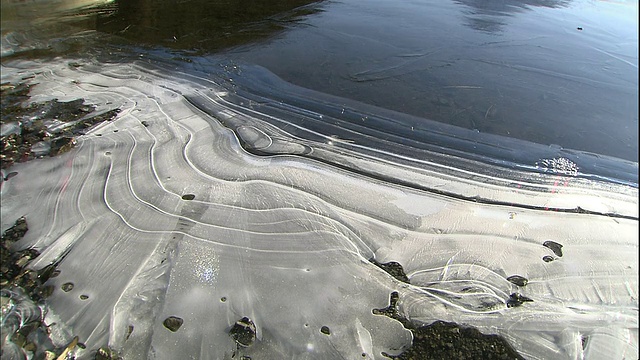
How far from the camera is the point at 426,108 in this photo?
274cm

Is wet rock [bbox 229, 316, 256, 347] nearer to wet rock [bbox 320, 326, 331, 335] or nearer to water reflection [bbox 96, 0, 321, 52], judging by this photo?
wet rock [bbox 320, 326, 331, 335]

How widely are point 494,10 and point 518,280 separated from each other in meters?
3.91

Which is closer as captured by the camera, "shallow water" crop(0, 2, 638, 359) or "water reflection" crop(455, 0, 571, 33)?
"shallow water" crop(0, 2, 638, 359)

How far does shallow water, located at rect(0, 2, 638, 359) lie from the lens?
1427 millimetres

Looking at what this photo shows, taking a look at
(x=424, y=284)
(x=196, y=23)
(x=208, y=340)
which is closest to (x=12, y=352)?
(x=208, y=340)

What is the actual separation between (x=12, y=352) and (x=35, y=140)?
126cm

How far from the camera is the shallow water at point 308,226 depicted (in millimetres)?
1427

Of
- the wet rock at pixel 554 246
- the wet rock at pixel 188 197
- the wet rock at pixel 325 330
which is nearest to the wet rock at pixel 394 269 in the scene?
the wet rock at pixel 325 330

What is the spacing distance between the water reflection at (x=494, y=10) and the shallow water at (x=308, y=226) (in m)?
1.87

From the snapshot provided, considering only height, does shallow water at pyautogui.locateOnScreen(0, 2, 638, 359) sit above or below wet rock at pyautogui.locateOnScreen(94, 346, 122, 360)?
above

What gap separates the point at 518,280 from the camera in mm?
1624

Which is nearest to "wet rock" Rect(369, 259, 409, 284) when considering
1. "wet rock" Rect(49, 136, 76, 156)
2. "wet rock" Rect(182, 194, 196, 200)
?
"wet rock" Rect(182, 194, 196, 200)

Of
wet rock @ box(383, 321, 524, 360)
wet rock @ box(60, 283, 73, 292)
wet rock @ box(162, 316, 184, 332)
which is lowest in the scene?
wet rock @ box(383, 321, 524, 360)

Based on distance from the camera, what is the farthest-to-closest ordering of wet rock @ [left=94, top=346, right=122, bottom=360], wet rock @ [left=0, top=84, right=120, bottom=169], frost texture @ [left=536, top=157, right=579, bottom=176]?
frost texture @ [left=536, top=157, right=579, bottom=176]
wet rock @ [left=0, top=84, right=120, bottom=169]
wet rock @ [left=94, top=346, right=122, bottom=360]
